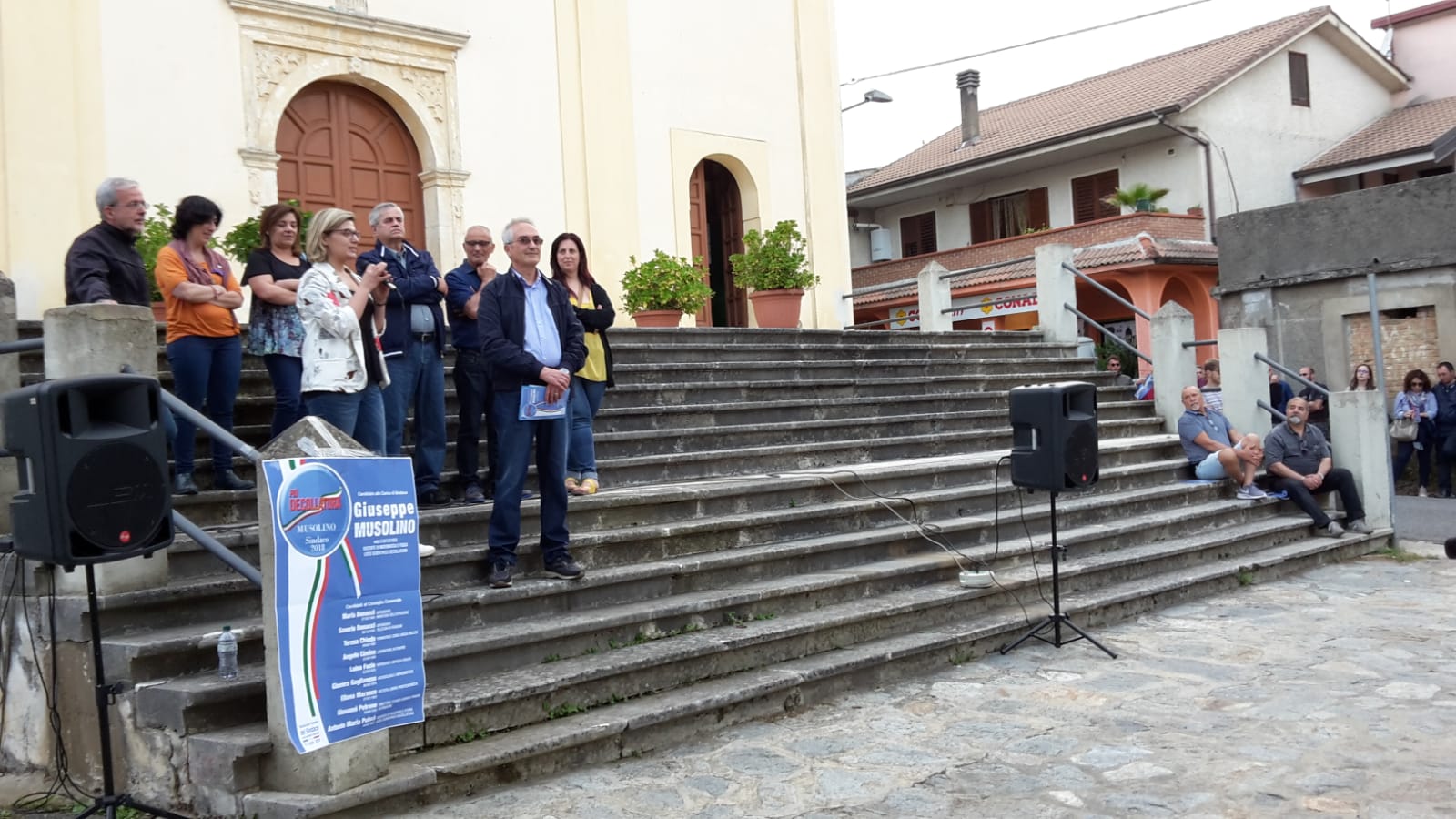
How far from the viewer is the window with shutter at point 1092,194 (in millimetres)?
27453

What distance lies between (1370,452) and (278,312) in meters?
9.15

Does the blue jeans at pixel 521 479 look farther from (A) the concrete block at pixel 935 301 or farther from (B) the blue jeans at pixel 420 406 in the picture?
(A) the concrete block at pixel 935 301

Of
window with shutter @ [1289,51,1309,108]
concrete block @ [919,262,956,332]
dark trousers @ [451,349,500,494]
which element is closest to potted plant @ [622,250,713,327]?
concrete block @ [919,262,956,332]

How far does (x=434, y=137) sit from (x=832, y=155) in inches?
222

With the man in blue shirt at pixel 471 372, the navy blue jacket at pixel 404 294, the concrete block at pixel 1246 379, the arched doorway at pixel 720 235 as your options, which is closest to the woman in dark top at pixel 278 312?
the navy blue jacket at pixel 404 294

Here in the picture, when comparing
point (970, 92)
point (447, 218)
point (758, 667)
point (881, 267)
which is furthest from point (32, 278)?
point (970, 92)

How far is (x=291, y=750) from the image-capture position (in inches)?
171

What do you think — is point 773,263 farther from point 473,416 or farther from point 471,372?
point 473,416

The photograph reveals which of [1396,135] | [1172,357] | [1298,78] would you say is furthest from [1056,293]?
[1298,78]

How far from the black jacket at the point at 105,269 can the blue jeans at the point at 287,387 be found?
67cm

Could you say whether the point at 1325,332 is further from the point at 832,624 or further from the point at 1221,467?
the point at 832,624

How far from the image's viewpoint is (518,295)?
6.07 metres

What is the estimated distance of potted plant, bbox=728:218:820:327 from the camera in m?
12.9

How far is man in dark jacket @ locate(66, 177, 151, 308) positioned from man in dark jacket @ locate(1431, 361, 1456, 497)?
43.0ft
